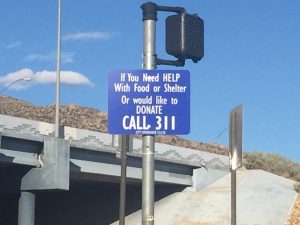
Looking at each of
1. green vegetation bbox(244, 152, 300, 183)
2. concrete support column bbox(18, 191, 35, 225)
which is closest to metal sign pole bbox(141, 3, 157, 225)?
concrete support column bbox(18, 191, 35, 225)

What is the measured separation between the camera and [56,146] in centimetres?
2927

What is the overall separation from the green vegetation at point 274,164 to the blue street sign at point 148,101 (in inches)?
1377

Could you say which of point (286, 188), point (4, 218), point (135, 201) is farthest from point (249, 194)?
point (4, 218)

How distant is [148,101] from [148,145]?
21.3 inches

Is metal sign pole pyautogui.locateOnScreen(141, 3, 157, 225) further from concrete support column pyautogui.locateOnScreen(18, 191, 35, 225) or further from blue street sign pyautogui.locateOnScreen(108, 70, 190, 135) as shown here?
concrete support column pyautogui.locateOnScreen(18, 191, 35, 225)

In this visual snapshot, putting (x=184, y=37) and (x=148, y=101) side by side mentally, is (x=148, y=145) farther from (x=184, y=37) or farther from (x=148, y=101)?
(x=184, y=37)

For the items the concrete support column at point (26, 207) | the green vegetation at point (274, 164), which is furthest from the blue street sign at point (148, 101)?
the green vegetation at point (274, 164)

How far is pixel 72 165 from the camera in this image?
3212 cm

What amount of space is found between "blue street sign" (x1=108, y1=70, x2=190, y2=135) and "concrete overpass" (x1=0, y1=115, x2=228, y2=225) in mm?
17043

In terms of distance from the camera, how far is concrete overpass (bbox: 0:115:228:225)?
95.5ft

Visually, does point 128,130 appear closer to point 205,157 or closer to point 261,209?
point 261,209

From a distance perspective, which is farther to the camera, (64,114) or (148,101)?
(64,114)

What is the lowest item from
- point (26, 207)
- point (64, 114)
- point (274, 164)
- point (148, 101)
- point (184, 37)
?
point (26, 207)

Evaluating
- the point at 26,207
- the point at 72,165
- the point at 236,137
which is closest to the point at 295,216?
the point at 72,165
